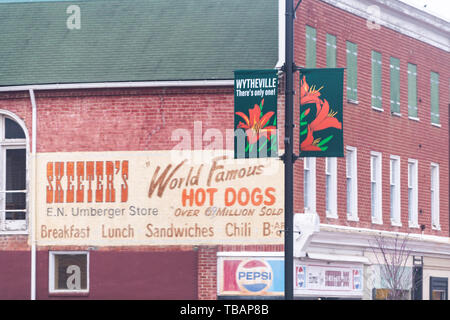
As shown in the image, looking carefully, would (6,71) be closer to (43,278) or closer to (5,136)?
(5,136)

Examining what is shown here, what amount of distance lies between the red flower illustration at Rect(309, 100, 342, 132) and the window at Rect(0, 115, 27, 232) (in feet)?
53.9

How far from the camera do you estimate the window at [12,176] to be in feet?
113

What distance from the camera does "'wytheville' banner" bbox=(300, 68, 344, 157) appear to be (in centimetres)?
1948

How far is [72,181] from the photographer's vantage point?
112ft

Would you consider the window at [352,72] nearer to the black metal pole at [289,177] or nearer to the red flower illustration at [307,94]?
the red flower illustration at [307,94]

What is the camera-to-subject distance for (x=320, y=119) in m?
19.4

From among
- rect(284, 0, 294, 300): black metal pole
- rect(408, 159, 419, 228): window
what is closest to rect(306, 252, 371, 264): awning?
rect(408, 159, 419, 228): window

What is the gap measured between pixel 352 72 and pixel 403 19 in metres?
3.96

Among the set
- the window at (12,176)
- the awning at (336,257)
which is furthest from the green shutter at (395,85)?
the window at (12,176)

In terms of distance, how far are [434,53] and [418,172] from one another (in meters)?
4.66

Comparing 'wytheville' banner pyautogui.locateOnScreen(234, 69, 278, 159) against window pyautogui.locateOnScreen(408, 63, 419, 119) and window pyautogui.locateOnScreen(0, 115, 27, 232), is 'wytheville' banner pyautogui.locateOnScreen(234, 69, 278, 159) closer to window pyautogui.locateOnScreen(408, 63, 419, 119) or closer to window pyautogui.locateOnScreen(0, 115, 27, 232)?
window pyautogui.locateOnScreen(0, 115, 27, 232)

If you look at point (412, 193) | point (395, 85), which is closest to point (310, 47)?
point (395, 85)

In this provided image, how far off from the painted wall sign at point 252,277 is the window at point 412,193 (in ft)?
29.2
